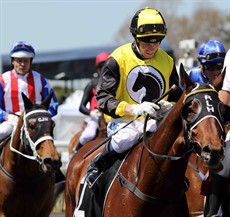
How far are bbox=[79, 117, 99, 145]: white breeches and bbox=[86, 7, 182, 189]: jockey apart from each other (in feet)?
19.6

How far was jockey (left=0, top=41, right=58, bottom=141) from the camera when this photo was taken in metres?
11.0

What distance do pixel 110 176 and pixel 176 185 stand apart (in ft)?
2.93

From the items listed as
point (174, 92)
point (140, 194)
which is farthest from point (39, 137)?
point (140, 194)

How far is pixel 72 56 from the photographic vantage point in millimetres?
29406

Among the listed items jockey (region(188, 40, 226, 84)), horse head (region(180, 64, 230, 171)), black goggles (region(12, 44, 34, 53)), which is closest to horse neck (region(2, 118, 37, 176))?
black goggles (region(12, 44, 34, 53))

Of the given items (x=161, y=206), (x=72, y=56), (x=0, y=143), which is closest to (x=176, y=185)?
(x=161, y=206)

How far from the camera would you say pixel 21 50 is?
36.2ft

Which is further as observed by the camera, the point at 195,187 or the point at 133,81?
the point at 195,187

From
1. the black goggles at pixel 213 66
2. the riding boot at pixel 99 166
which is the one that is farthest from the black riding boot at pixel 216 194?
the black goggles at pixel 213 66

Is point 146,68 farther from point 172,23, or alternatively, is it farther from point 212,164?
point 172,23

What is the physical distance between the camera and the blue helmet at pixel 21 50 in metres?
11.0

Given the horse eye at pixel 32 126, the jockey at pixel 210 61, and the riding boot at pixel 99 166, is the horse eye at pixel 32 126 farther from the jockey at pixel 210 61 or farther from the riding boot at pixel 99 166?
the jockey at pixel 210 61

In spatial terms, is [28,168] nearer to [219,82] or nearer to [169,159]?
[169,159]

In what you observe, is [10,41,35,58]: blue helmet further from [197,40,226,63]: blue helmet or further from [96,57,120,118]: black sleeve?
[96,57,120,118]: black sleeve
